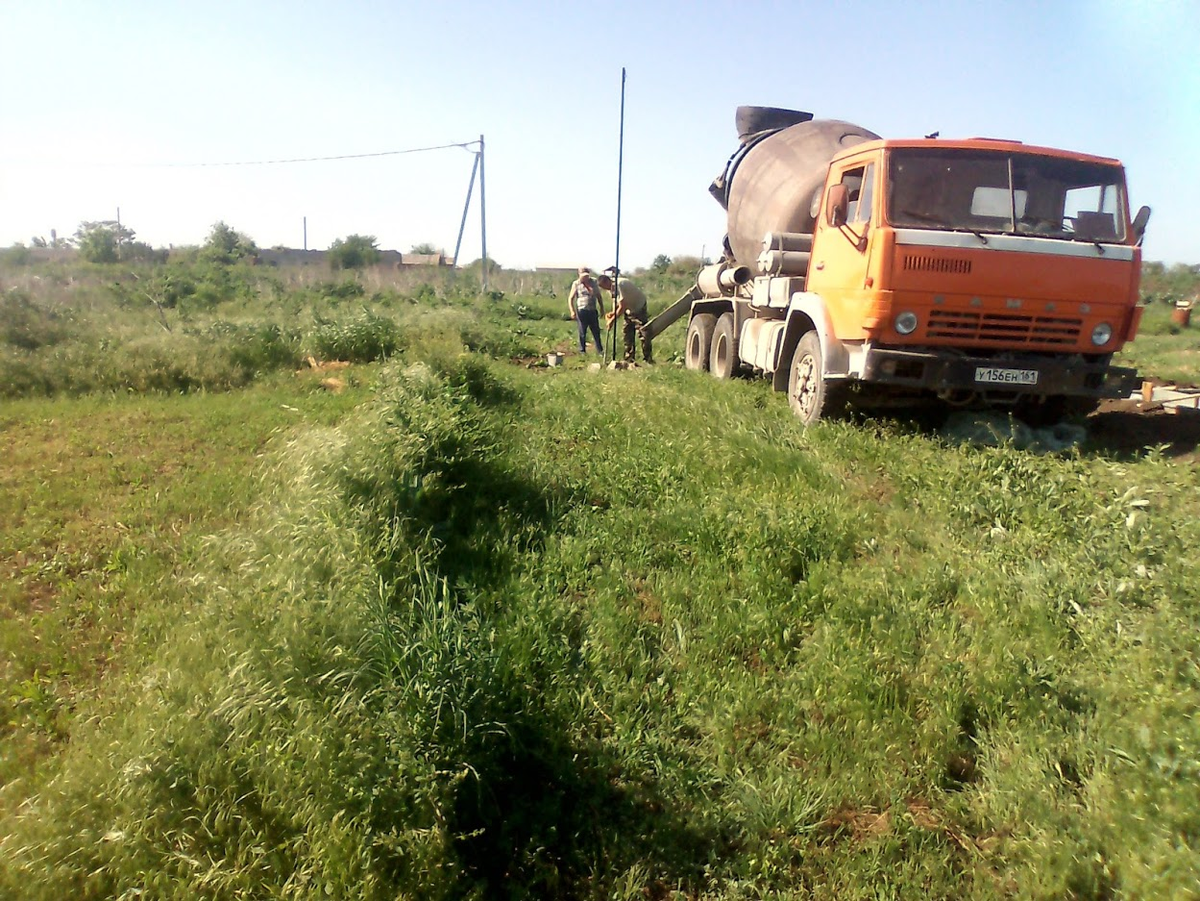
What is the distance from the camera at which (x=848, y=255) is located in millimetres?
7160

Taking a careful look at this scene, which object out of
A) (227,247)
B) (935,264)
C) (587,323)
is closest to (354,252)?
(227,247)

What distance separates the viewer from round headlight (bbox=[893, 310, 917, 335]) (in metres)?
6.53

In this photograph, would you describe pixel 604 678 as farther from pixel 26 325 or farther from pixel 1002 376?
pixel 26 325

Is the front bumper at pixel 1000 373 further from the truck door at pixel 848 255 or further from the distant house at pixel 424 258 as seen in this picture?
the distant house at pixel 424 258

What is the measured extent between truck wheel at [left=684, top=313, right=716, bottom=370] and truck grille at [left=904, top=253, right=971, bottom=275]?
565cm

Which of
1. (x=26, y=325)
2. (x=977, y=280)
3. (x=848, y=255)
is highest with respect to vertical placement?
(x=848, y=255)

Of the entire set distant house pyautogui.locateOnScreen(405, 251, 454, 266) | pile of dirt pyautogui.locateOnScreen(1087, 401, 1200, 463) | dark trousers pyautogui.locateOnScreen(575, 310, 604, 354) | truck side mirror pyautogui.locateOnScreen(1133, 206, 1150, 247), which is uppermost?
distant house pyautogui.locateOnScreen(405, 251, 454, 266)

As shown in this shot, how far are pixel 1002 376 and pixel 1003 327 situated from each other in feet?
1.30

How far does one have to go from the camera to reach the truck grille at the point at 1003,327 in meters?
6.52

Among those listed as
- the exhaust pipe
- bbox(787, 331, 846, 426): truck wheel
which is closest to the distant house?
the exhaust pipe

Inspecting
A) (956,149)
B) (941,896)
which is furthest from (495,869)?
(956,149)

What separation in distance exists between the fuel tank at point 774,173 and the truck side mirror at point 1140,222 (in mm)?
3025

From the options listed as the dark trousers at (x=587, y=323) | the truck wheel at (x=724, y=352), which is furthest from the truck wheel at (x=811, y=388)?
the dark trousers at (x=587, y=323)

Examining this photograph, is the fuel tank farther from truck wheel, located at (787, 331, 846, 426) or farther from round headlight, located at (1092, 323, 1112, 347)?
round headlight, located at (1092, 323, 1112, 347)
